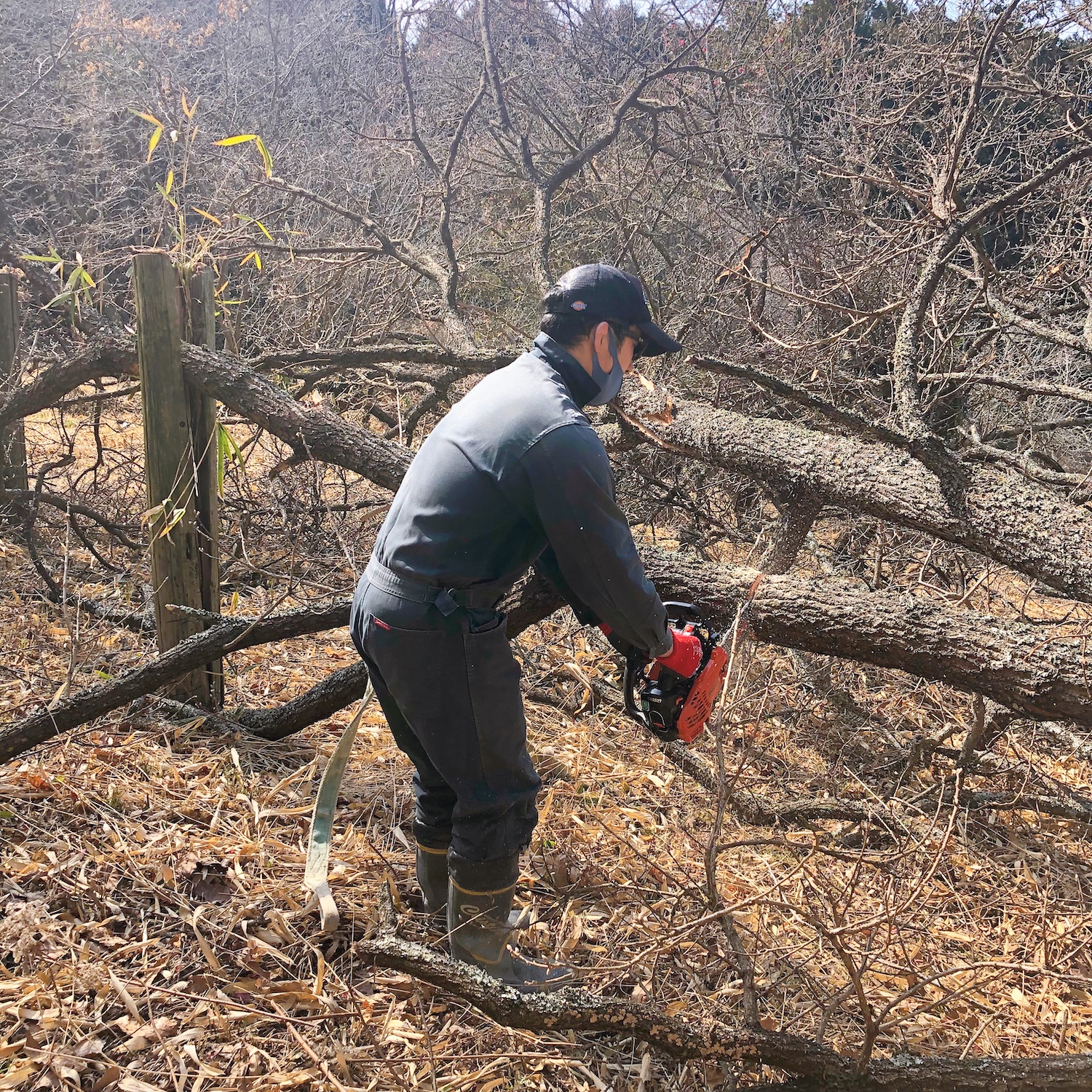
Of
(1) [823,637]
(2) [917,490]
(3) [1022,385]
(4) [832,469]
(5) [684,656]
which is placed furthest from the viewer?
(3) [1022,385]

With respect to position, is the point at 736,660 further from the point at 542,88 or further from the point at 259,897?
the point at 542,88

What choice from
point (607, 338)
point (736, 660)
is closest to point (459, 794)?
point (736, 660)

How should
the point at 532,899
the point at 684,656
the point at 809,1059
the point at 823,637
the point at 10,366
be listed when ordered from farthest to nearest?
1. the point at 10,366
2. the point at 532,899
3. the point at 823,637
4. the point at 684,656
5. the point at 809,1059

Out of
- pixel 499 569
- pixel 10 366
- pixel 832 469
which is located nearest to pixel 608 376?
pixel 499 569

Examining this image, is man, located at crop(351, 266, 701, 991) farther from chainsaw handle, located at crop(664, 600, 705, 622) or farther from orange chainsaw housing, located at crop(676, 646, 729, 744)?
chainsaw handle, located at crop(664, 600, 705, 622)

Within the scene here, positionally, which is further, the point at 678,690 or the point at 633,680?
the point at 633,680

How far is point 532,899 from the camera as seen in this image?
9.50ft

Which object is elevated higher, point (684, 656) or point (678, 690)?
point (684, 656)

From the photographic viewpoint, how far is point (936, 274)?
399cm

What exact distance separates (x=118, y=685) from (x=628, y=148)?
23.1ft

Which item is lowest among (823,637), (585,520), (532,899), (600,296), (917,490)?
(532,899)

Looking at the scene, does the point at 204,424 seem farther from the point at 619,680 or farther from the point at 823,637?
the point at 823,637

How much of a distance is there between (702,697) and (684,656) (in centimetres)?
13

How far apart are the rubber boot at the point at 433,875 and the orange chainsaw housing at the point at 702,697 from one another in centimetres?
85
